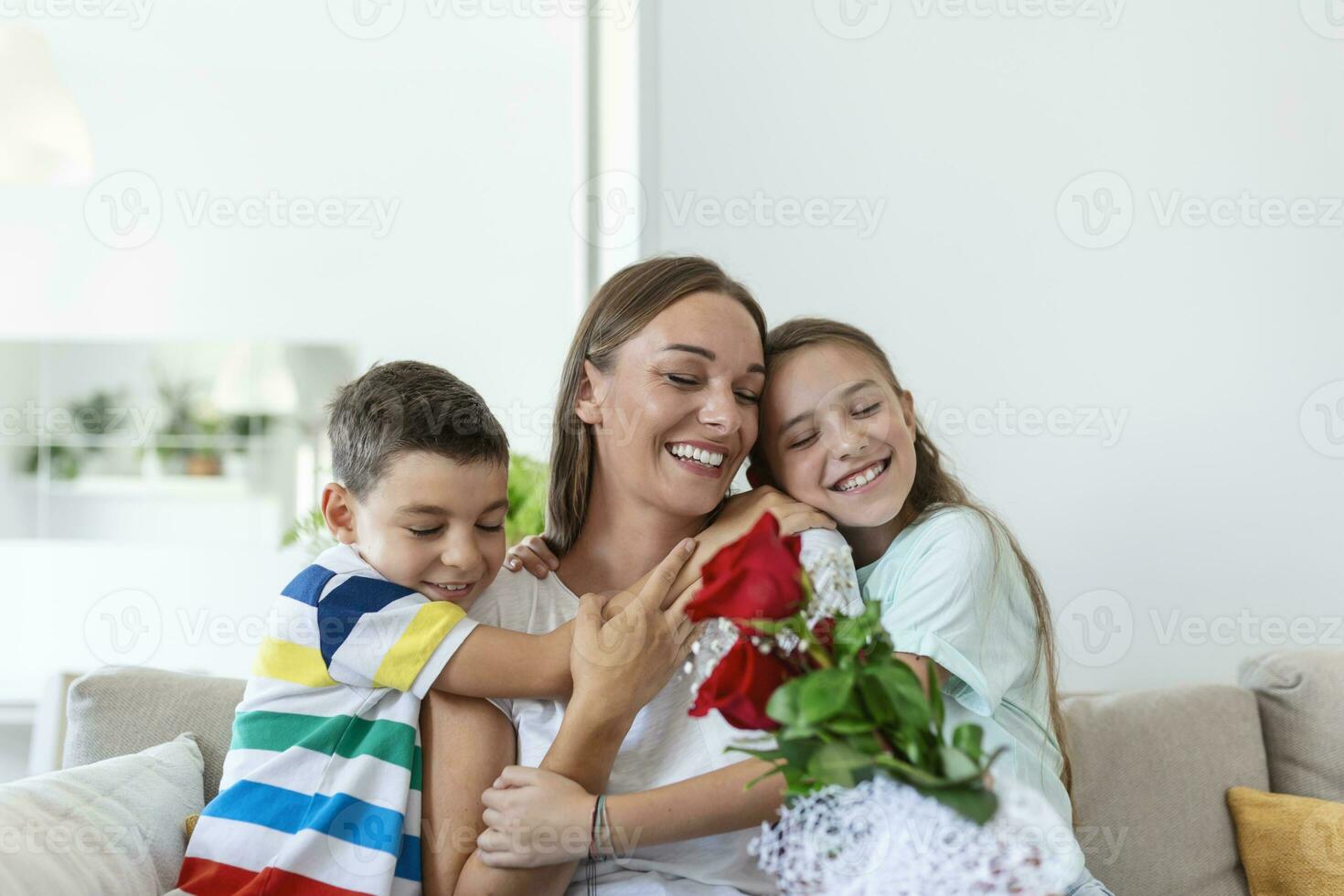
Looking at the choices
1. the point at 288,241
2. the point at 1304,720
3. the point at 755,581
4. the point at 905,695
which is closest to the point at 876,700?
the point at 905,695

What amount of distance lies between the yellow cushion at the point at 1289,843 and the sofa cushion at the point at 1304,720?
66 millimetres

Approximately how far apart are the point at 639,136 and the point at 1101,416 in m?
1.23

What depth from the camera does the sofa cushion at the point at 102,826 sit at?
46.8 inches

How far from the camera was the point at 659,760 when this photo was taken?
1.40 meters

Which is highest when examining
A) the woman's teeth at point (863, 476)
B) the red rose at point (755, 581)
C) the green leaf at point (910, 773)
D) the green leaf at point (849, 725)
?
the woman's teeth at point (863, 476)

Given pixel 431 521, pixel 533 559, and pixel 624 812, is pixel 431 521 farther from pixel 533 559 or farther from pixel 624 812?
pixel 624 812

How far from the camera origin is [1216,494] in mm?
2502

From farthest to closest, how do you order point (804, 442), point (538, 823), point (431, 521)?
point (804, 442), point (431, 521), point (538, 823)

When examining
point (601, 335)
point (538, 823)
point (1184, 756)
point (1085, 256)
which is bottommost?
point (1184, 756)

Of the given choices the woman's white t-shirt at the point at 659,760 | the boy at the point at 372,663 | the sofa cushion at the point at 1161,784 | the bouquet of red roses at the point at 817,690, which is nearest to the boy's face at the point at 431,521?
the boy at the point at 372,663

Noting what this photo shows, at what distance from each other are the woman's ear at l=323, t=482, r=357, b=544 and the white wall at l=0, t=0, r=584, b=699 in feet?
13.5

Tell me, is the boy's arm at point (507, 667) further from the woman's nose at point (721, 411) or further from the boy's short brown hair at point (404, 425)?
the woman's nose at point (721, 411)

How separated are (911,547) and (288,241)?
481 centimetres

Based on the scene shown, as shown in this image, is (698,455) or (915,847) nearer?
(915,847)
